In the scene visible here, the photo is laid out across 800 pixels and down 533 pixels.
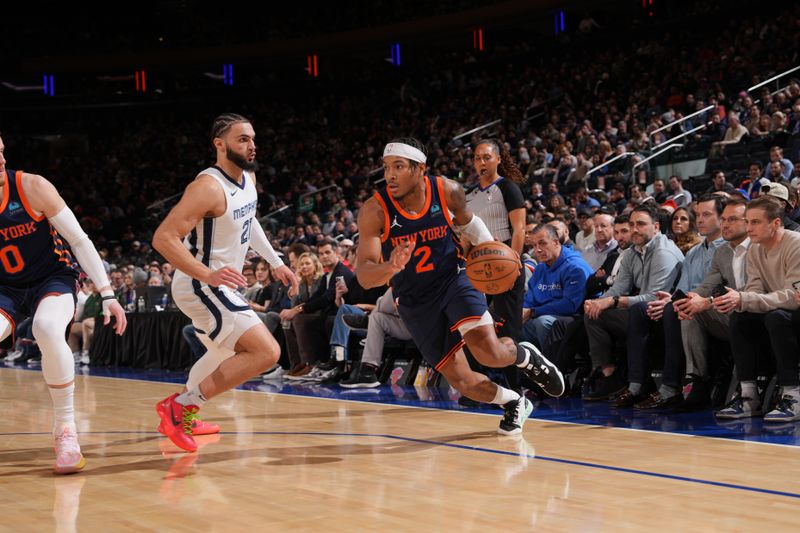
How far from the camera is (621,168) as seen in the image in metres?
14.0

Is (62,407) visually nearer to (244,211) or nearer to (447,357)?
(244,211)

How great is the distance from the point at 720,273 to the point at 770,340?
63 cm

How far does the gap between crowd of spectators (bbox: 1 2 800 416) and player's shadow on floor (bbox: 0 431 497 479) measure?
2.06m

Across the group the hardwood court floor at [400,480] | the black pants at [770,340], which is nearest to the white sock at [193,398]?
the hardwood court floor at [400,480]

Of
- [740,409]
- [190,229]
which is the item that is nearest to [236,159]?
[190,229]

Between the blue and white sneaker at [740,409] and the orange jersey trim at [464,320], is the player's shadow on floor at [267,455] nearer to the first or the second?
the orange jersey trim at [464,320]

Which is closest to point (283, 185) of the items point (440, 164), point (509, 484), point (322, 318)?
point (440, 164)

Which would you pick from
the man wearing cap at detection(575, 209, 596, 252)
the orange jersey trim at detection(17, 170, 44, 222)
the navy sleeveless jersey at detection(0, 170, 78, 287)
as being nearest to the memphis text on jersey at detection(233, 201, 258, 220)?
the navy sleeveless jersey at detection(0, 170, 78, 287)

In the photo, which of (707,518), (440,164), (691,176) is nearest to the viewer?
(707,518)

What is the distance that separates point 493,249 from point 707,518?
2.26m

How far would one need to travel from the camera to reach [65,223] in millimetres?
4312

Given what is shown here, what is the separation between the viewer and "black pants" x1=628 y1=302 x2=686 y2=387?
6070mm

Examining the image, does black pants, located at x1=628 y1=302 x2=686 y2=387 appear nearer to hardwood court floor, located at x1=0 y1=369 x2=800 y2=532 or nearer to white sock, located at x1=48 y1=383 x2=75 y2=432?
hardwood court floor, located at x1=0 y1=369 x2=800 y2=532

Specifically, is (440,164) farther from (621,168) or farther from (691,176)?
(691,176)
